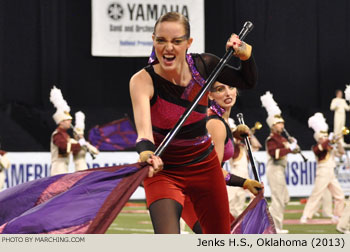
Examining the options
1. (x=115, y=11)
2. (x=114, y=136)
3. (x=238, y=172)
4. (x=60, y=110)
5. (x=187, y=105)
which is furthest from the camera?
(x=115, y=11)

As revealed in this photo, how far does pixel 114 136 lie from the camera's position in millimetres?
20312

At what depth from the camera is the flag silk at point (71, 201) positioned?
4.34 m

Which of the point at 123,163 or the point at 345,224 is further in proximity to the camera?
the point at 123,163

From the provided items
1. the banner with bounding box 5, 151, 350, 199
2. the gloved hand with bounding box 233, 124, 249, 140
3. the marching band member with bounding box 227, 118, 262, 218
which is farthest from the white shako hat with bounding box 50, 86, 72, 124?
the gloved hand with bounding box 233, 124, 249, 140

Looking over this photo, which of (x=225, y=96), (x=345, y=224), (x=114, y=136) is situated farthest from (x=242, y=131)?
(x=114, y=136)

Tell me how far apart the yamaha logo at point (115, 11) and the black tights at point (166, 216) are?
16.2m

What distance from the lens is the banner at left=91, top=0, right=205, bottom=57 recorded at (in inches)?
824

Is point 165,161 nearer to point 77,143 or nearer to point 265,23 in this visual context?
point 77,143

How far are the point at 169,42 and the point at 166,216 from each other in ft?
2.94

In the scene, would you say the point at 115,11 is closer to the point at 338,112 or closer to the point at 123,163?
the point at 123,163

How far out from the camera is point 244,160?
14.3 metres

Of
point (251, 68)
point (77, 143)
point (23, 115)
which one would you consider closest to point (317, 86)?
point (23, 115)

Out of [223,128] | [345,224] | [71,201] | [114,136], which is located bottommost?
[114,136]

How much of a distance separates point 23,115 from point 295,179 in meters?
6.21
